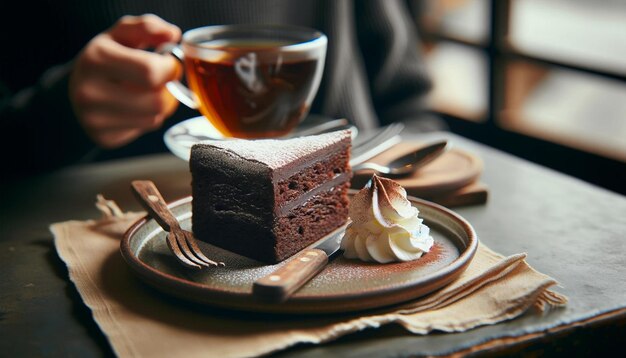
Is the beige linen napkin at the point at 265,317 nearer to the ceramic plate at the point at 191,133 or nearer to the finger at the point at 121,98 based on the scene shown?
the ceramic plate at the point at 191,133

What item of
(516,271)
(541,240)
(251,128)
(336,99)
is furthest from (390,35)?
(516,271)

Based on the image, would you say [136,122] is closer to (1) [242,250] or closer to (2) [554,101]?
(1) [242,250]

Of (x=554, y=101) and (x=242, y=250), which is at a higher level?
(x=242, y=250)

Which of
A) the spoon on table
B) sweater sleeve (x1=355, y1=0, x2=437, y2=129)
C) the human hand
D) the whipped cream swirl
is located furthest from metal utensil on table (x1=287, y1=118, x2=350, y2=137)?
sweater sleeve (x1=355, y1=0, x2=437, y2=129)

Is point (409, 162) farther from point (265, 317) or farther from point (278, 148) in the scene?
point (265, 317)

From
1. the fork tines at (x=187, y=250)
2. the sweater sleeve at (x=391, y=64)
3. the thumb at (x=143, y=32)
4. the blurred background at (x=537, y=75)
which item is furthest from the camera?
the blurred background at (x=537, y=75)

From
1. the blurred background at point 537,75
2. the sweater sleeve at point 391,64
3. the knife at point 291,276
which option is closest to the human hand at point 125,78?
the knife at point 291,276

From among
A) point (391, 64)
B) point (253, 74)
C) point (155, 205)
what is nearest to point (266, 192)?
point (155, 205)
